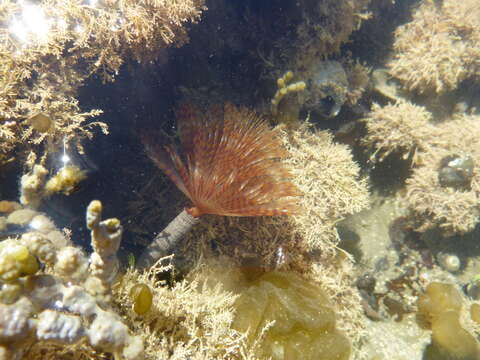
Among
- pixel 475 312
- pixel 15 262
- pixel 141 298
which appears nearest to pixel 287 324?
pixel 141 298

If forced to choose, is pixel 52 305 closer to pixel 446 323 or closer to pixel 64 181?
pixel 64 181

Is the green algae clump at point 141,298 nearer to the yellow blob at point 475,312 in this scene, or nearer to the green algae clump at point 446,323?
the green algae clump at point 446,323

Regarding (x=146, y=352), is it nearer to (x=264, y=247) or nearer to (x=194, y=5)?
(x=264, y=247)

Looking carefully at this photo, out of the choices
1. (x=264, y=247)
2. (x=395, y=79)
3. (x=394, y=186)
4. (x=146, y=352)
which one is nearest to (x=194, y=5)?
(x=264, y=247)

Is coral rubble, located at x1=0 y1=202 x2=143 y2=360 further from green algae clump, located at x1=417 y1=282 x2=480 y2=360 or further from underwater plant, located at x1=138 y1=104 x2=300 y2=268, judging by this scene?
green algae clump, located at x1=417 y1=282 x2=480 y2=360

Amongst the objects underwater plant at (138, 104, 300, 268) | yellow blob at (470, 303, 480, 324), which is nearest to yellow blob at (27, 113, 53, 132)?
underwater plant at (138, 104, 300, 268)

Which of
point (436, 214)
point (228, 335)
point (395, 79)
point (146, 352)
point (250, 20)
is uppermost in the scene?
point (250, 20)
